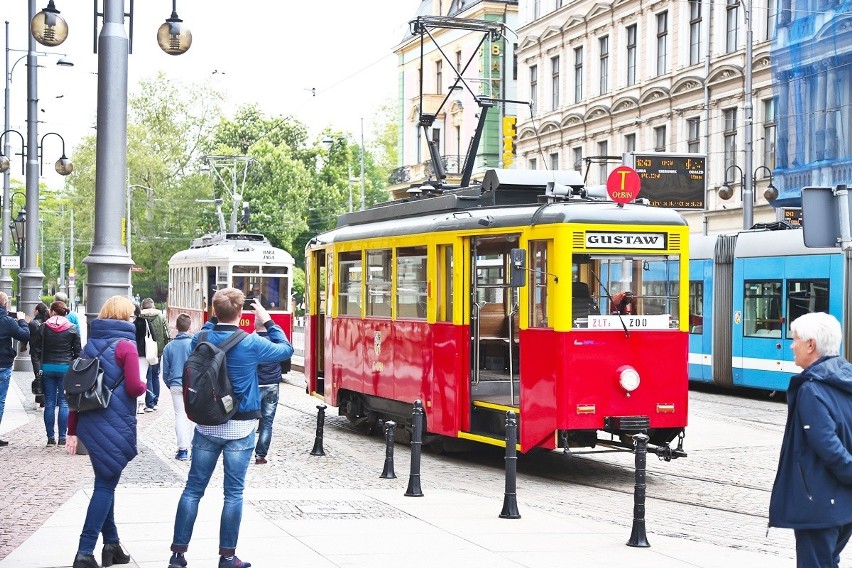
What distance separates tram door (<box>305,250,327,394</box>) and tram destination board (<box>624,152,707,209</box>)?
1628 centimetres

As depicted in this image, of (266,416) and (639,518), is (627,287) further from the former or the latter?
(639,518)

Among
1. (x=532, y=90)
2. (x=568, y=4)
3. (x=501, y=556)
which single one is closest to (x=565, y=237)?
(x=501, y=556)

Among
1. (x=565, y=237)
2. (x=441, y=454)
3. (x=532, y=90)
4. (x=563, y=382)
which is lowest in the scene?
(x=441, y=454)

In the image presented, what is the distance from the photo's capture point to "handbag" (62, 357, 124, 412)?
330 inches

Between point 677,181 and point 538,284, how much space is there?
22.9m

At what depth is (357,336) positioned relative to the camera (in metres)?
18.1

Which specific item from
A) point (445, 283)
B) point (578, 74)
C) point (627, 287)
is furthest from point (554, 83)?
point (627, 287)

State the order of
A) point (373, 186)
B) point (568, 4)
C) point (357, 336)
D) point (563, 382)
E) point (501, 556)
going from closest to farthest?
point (501, 556) → point (563, 382) → point (357, 336) → point (568, 4) → point (373, 186)

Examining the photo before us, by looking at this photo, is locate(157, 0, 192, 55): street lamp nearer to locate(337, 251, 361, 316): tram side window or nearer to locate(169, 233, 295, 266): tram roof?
locate(337, 251, 361, 316): tram side window

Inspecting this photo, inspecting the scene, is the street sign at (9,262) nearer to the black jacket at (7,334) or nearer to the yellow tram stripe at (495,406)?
the black jacket at (7,334)

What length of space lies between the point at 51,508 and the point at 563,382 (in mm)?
5034

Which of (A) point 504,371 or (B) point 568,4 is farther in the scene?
(B) point 568,4

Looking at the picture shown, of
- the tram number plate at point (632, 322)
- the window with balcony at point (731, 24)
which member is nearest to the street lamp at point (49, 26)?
the tram number plate at point (632, 322)

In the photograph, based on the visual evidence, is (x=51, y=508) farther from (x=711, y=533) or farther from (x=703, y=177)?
(x=703, y=177)
